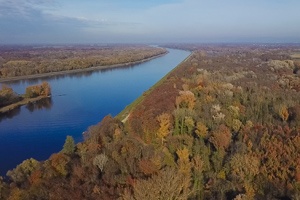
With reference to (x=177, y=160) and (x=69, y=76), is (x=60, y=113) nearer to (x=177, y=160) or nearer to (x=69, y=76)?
(x=177, y=160)

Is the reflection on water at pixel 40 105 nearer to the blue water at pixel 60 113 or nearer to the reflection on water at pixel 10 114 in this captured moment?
the blue water at pixel 60 113

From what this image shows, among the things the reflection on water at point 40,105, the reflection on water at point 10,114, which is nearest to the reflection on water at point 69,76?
the reflection on water at point 40,105

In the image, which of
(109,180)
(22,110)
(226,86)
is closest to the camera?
(109,180)

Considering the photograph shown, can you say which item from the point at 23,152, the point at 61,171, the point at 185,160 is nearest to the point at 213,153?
the point at 185,160

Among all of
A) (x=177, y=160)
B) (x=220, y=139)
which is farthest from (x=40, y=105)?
(x=220, y=139)

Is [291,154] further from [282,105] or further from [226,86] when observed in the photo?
[226,86]

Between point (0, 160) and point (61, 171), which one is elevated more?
point (61, 171)

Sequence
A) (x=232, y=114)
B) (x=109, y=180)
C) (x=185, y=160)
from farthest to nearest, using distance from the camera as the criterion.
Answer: (x=232, y=114) → (x=185, y=160) → (x=109, y=180)
